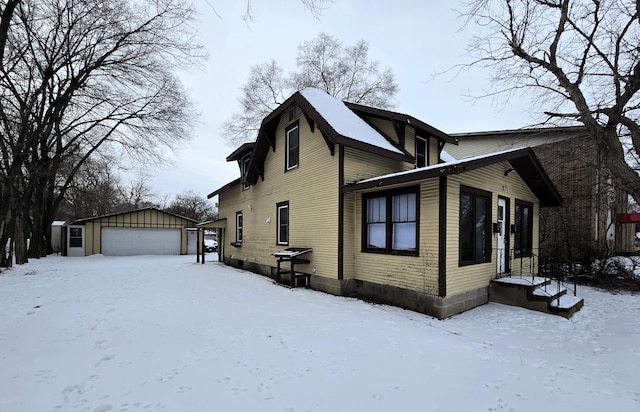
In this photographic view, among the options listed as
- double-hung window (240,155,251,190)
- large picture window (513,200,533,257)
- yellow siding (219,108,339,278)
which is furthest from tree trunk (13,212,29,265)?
large picture window (513,200,533,257)

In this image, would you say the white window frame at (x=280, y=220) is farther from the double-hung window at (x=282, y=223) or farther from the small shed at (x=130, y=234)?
the small shed at (x=130, y=234)


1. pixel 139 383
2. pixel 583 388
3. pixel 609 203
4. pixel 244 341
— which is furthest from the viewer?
pixel 609 203

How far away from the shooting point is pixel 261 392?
340cm

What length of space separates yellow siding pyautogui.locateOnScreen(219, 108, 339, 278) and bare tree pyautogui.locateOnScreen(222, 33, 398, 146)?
12.6 meters

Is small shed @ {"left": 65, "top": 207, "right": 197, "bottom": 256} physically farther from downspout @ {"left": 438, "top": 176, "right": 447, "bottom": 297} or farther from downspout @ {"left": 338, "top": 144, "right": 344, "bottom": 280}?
downspout @ {"left": 438, "top": 176, "right": 447, "bottom": 297}

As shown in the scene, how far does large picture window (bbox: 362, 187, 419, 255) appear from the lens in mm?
7484

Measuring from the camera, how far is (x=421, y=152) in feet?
35.5

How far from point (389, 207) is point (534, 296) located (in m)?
3.93

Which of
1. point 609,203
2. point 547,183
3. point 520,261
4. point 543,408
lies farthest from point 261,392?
point 609,203

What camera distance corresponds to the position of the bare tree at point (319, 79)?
24406 mm

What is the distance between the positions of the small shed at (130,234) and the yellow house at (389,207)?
16725 millimetres

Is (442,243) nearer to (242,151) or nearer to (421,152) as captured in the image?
(421,152)

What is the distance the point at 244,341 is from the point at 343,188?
4746 millimetres

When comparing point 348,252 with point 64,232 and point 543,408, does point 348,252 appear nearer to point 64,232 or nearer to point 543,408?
point 543,408
